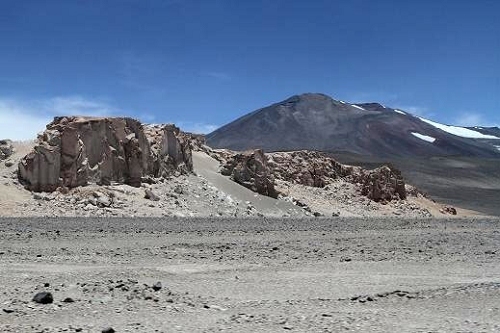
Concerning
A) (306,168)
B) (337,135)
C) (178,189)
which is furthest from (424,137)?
(178,189)

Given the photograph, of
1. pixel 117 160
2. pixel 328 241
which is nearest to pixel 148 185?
pixel 117 160

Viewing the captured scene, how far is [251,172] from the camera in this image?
43.1 m

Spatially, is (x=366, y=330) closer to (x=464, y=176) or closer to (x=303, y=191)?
(x=303, y=191)

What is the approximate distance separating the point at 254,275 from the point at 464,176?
10756 centimetres

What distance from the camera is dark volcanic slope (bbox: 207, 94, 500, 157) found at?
156 m

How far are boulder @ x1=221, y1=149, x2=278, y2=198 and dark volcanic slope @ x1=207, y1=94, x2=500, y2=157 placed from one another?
331 feet

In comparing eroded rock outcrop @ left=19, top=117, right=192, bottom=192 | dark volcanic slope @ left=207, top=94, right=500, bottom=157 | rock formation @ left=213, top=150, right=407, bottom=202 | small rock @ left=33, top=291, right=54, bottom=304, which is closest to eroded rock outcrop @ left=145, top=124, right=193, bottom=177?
eroded rock outcrop @ left=19, top=117, right=192, bottom=192

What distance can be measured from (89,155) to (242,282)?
77.4ft

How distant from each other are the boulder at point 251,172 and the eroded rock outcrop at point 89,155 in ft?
21.8

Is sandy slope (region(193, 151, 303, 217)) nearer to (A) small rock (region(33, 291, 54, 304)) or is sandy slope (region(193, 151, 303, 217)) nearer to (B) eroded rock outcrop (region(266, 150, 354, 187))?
(B) eroded rock outcrop (region(266, 150, 354, 187))

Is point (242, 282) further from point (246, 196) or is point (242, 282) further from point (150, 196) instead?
point (246, 196)

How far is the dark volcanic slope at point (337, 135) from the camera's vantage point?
15650 cm

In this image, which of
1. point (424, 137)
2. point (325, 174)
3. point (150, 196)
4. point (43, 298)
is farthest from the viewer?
point (424, 137)

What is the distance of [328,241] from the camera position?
19984 mm
